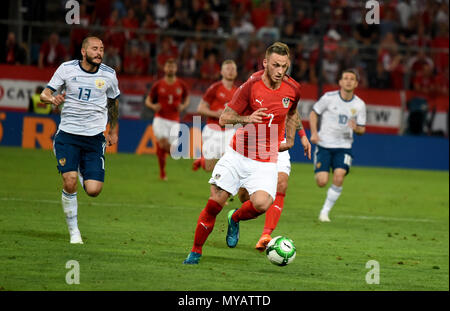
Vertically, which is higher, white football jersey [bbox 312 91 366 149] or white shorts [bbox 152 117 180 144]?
white football jersey [bbox 312 91 366 149]

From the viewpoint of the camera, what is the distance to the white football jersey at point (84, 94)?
8.83m

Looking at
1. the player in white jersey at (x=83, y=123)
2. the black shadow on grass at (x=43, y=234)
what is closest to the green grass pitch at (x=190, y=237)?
the black shadow on grass at (x=43, y=234)

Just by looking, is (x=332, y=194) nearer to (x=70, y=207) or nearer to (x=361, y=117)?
(x=361, y=117)

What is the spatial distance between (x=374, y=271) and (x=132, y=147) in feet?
48.0

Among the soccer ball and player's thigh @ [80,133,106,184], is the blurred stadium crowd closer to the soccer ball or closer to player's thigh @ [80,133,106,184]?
player's thigh @ [80,133,106,184]

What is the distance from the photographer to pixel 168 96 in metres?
18.1

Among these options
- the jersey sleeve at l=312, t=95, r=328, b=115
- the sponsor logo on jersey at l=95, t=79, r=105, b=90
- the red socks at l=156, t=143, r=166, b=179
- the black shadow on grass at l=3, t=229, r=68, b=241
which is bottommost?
the red socks at l=156, t=143, r=166, b=179

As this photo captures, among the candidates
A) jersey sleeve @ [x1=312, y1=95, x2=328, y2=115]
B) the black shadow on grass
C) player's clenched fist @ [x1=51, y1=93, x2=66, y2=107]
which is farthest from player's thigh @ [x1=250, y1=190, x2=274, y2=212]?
jersey sleeve @ [x1=312, y1=95, x2=328, y2=115]

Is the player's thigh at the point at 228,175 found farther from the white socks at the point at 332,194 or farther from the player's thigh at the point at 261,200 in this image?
the white socks at the point at 332,194

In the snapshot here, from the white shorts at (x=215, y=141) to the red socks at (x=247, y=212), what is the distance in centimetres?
596

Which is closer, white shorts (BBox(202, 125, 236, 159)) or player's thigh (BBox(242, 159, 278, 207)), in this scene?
player's thigh (BBox(242, 159, 278, 207))

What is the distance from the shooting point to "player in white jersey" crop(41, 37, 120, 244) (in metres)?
8.88

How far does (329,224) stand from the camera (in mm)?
13102

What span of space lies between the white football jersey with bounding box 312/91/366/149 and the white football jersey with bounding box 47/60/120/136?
17.0ft
